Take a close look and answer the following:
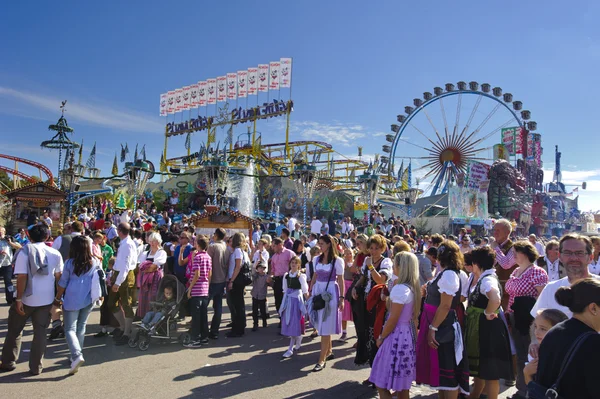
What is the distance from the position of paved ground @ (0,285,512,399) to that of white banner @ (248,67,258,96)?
40466 millimetres

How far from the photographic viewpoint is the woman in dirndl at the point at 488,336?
380 centimetres

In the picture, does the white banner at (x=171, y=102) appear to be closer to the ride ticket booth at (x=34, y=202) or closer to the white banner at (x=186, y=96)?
the white banner at (x=186, y=96)

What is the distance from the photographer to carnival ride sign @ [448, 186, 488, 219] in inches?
1147

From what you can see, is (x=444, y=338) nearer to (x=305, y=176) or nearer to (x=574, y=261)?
(x=574, y=261)

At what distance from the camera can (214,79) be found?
48500 mm

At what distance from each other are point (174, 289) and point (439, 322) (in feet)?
13.5

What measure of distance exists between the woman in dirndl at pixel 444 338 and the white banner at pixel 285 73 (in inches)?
1565

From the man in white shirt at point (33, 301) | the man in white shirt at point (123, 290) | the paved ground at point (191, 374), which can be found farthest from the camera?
the man in white shirt at point (123, 290)

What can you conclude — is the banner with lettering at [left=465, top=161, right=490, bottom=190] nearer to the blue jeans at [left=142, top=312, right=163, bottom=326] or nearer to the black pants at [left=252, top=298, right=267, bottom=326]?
the black pants at [left=252, top=298, right=267, bottom=326]

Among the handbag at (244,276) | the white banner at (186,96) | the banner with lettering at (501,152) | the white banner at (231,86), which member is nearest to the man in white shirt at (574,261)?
the handbag at (244,276)

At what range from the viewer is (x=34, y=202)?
17.8 m

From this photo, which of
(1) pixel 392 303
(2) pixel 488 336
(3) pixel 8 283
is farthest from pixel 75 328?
(3) pixel 8 283

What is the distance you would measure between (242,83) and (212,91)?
5.10 metres

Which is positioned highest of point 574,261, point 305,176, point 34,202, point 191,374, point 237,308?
point 305,176
